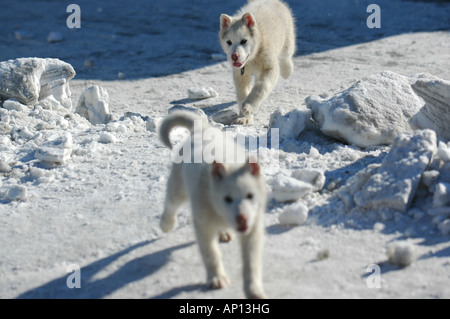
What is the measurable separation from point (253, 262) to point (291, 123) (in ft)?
8.04

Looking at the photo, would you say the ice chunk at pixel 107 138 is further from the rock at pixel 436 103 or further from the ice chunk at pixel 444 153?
the ice chunk at pixel 444 153

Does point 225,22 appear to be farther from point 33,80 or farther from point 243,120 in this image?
point 33,80

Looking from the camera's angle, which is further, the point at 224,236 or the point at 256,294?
the point at 224,236

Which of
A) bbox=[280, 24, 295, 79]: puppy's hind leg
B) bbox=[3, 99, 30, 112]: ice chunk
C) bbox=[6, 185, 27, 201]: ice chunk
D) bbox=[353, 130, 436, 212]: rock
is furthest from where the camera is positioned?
bbox=[280, 24, 295, 79]: puppy's hind leg

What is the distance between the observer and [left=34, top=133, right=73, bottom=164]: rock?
520 centimetres

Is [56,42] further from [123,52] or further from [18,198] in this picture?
[18,198]

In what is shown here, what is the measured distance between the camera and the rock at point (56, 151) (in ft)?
17.1

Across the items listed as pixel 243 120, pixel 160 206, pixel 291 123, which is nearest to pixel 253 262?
pixel 160 206

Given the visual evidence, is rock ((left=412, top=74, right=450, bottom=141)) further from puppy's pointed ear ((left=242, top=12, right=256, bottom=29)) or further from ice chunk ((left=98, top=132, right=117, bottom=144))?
ice chunk ((left=98, top=132, right=117, bottom=144))

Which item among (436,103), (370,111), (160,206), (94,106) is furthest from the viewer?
(94,106)

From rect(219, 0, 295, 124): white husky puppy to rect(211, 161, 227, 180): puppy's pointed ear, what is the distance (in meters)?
3.16

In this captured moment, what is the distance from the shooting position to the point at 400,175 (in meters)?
4.19

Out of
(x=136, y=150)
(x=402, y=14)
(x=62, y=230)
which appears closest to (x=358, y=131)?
(x=136, y=150)

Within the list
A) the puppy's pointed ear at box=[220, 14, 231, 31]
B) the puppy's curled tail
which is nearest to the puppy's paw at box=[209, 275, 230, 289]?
the puppy's curled tail
